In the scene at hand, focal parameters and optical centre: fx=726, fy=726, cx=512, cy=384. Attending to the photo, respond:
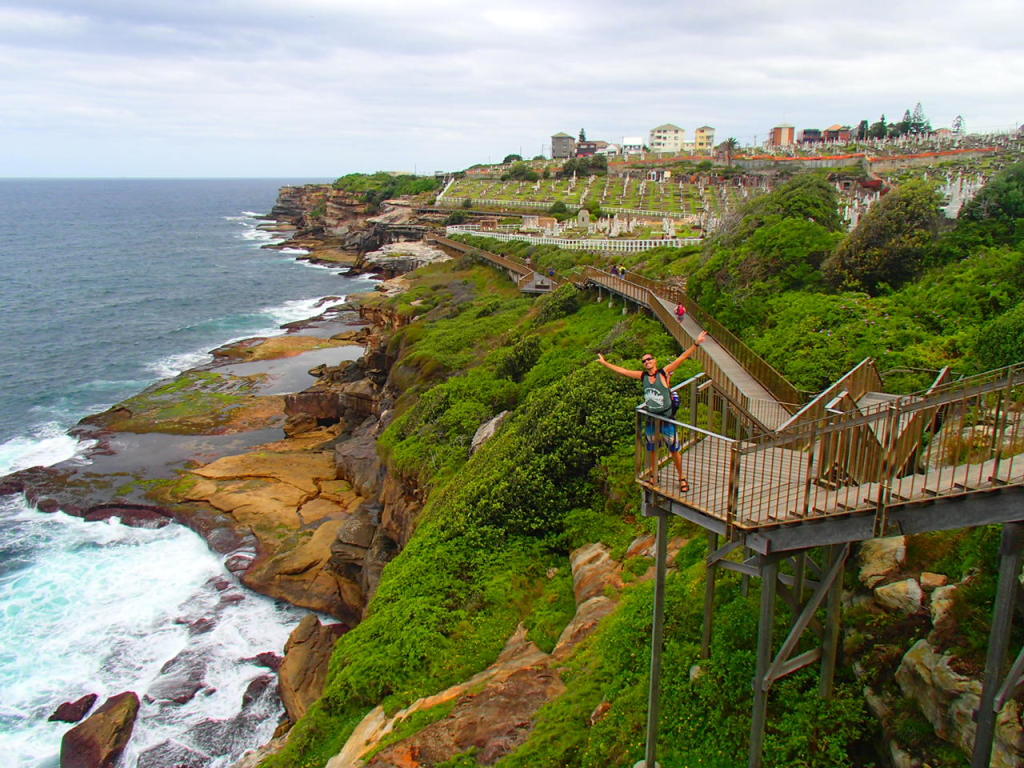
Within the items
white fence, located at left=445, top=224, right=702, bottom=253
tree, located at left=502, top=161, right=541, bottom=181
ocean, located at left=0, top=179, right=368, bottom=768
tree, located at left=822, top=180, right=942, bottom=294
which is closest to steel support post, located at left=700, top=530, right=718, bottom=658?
ocean, located at left=0, top=179, right=368, bottom=768

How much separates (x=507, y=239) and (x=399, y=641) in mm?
52579

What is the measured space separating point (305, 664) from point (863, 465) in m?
→ 15.9

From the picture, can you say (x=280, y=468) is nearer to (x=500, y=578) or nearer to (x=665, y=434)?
(x=500, y=578)

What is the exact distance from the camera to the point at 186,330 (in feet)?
209

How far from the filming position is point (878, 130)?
105 metres

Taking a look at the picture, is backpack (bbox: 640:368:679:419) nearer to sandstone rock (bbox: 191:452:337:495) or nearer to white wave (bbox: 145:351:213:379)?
sandstone rock (bbox: 191:452:337:495)

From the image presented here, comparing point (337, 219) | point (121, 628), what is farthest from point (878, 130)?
point (121, 628)

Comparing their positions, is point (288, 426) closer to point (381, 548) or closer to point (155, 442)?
point (155, 442)

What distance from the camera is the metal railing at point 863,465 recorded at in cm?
651

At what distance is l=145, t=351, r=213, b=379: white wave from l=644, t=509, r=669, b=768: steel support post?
48.3 m

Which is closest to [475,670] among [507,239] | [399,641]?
[399,641]

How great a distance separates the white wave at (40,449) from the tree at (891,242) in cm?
3543

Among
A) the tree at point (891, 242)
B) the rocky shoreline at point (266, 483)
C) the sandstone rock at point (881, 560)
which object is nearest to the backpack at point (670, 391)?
the sandstone rock at point (881, 560)

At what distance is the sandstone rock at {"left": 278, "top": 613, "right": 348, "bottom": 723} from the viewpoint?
1750 cm
